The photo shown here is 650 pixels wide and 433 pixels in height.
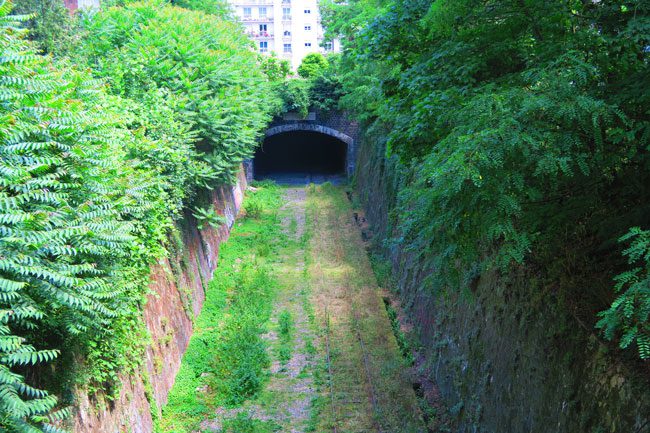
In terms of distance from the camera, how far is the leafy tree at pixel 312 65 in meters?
37.2

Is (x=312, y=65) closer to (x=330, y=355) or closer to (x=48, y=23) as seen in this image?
(x=48, y=23)

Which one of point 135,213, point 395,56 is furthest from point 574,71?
point 135,213

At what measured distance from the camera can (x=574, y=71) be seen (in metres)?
6.31

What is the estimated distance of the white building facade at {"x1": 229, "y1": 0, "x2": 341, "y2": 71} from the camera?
56.8m

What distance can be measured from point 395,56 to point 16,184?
700cm

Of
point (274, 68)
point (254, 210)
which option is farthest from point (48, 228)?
point (274, 68)

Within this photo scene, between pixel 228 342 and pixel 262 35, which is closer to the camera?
pixel 228 342

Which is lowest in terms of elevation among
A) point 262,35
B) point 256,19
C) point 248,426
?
point 248,426

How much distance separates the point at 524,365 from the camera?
8.32m

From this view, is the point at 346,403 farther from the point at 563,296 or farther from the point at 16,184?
the point at 16,184

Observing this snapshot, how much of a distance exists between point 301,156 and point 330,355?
2870 cm

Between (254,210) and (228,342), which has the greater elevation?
(254,210)

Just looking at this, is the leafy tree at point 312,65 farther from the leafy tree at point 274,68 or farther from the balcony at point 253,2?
the balcony at point 253,2

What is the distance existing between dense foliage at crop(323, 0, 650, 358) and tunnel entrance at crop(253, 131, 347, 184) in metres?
27.8
